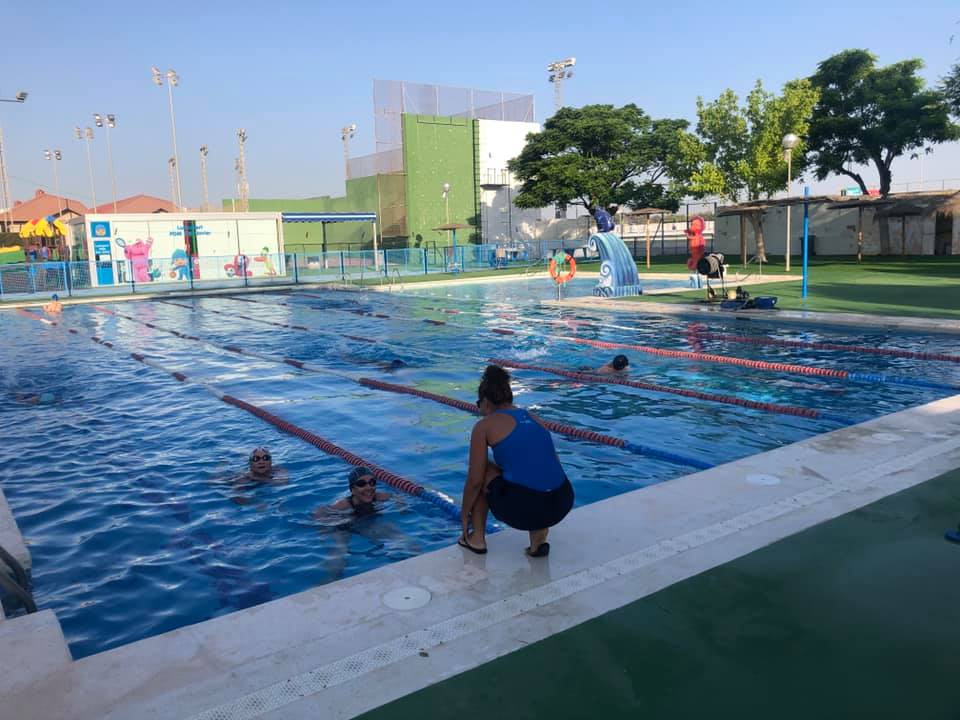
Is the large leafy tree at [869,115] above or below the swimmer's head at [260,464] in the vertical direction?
above

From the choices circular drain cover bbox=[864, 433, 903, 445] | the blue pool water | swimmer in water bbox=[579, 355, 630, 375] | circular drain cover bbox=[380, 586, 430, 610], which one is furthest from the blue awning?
circular drain cover bbox=[380, 586, 430, 610]

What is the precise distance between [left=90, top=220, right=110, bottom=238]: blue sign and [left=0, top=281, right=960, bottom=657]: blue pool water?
52.8 feet

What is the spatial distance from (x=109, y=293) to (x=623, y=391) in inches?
979

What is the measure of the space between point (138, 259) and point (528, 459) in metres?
32.2

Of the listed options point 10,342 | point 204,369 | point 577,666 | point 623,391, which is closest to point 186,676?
point 577,666

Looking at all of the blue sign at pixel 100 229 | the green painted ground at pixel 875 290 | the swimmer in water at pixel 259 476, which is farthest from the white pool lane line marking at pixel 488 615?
the blue sign at pixel 100 229

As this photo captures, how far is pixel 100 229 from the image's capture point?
3181 centimetres

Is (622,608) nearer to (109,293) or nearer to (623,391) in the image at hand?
(623,391)

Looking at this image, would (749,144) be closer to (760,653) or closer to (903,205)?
(903,205)

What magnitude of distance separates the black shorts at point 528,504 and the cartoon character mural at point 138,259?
31663mm

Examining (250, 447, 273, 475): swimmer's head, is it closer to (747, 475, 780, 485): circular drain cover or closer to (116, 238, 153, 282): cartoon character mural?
(747, 475, 780, 485): circular drain cover

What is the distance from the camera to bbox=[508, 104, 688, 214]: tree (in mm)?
43875

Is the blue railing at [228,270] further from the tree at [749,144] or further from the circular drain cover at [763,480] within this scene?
the circular drain cover at [763,480]

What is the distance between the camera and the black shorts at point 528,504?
13.9 ft
